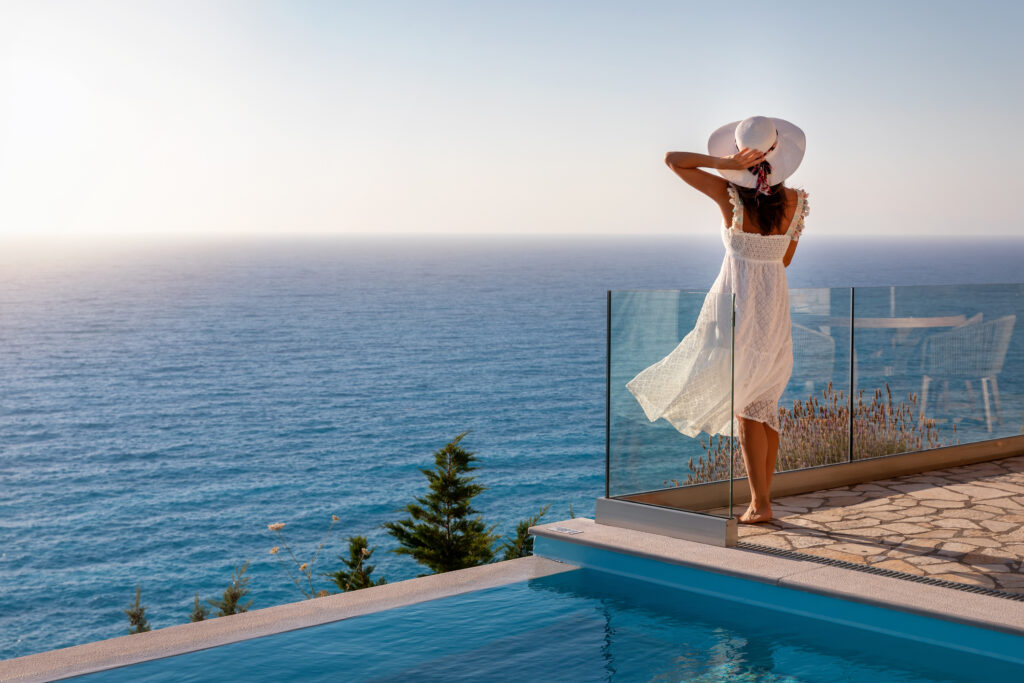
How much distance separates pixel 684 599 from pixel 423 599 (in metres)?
1.10

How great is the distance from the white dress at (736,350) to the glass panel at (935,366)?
5.04 ft

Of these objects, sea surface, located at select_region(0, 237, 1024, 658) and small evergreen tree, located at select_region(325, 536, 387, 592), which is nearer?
small evergreen tree, located at select_region(325, 536, 387, 592)

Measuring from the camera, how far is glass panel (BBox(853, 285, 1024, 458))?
644cm

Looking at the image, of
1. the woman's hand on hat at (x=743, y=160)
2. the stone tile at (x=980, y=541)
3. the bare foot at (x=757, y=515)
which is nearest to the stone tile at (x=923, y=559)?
the stone tile at (x=980, y=541)

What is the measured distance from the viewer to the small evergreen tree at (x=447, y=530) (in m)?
7.96

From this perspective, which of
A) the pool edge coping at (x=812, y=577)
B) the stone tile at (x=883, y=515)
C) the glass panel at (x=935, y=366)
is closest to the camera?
the pool edge coping at (x=812, y=577)

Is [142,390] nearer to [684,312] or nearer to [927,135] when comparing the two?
[927,135]

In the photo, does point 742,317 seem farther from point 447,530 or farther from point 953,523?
point 447,530

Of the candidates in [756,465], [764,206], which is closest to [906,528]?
[756,465]

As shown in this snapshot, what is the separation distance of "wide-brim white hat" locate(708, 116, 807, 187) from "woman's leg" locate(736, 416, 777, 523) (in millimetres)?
1115

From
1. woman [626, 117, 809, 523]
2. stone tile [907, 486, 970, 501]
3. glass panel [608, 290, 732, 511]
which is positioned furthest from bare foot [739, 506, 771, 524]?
stone tile [907, 486, 970, 501]

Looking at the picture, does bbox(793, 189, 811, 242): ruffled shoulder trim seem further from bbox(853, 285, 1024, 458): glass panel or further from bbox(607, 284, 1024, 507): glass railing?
bbox(853, 285, 1024, 458): glass panel

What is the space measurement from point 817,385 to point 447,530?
3.02 m

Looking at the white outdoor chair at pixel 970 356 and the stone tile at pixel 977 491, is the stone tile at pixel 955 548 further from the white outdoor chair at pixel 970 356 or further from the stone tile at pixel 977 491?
the white outdoor chair at pixel 970 356
